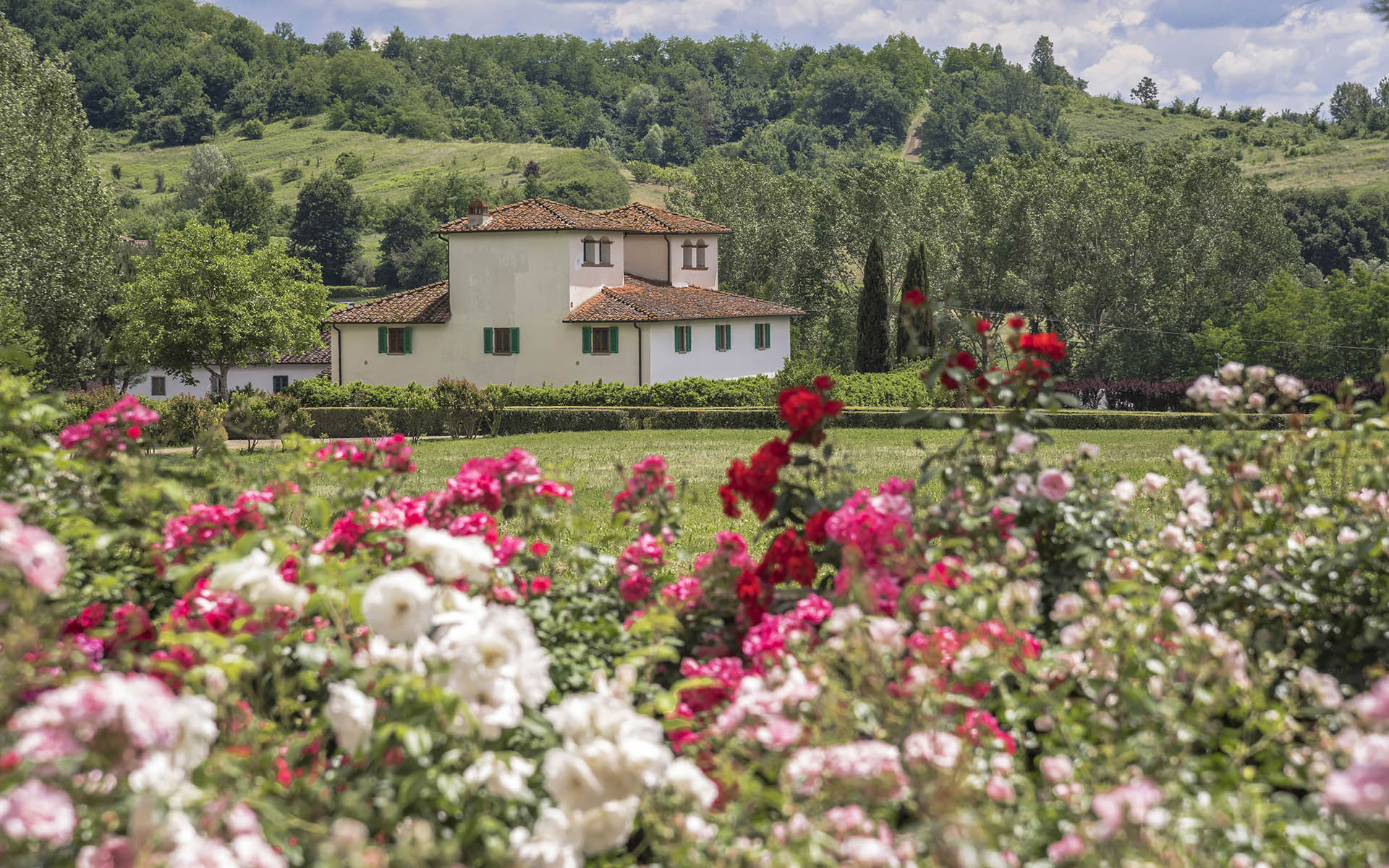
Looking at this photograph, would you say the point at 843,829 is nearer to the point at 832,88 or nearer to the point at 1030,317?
the point at 1030,317

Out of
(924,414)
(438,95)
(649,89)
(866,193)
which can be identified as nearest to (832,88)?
(649,89)

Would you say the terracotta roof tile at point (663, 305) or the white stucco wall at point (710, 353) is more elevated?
the terracotta roof tile at point (663, 305)

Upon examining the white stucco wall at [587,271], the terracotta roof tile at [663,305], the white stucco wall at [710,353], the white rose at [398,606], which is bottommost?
the white rose at [398,606]

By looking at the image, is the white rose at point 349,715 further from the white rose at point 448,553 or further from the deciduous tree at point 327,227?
the deciduous tree at point 327,227

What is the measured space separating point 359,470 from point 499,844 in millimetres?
2396

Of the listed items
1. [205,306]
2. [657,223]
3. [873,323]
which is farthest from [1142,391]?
[205,306]

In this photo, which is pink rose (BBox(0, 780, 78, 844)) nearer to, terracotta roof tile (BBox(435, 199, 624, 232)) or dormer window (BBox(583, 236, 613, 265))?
terracotta roof tile (BBox(435, 199, 624, 232))

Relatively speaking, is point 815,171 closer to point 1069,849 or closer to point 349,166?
point 349,166

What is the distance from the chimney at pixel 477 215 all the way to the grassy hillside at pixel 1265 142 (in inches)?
1555

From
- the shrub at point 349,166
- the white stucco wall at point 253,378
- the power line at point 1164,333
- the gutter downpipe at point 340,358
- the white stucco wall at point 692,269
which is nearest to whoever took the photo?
the gutter downpipe at point 340,358

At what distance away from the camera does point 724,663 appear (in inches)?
147

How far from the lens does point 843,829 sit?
2527 millimetres

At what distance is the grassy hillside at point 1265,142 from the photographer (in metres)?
94.1

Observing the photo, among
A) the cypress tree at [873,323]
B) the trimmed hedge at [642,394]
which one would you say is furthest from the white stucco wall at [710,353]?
the trimmed hedge at [642,394]
